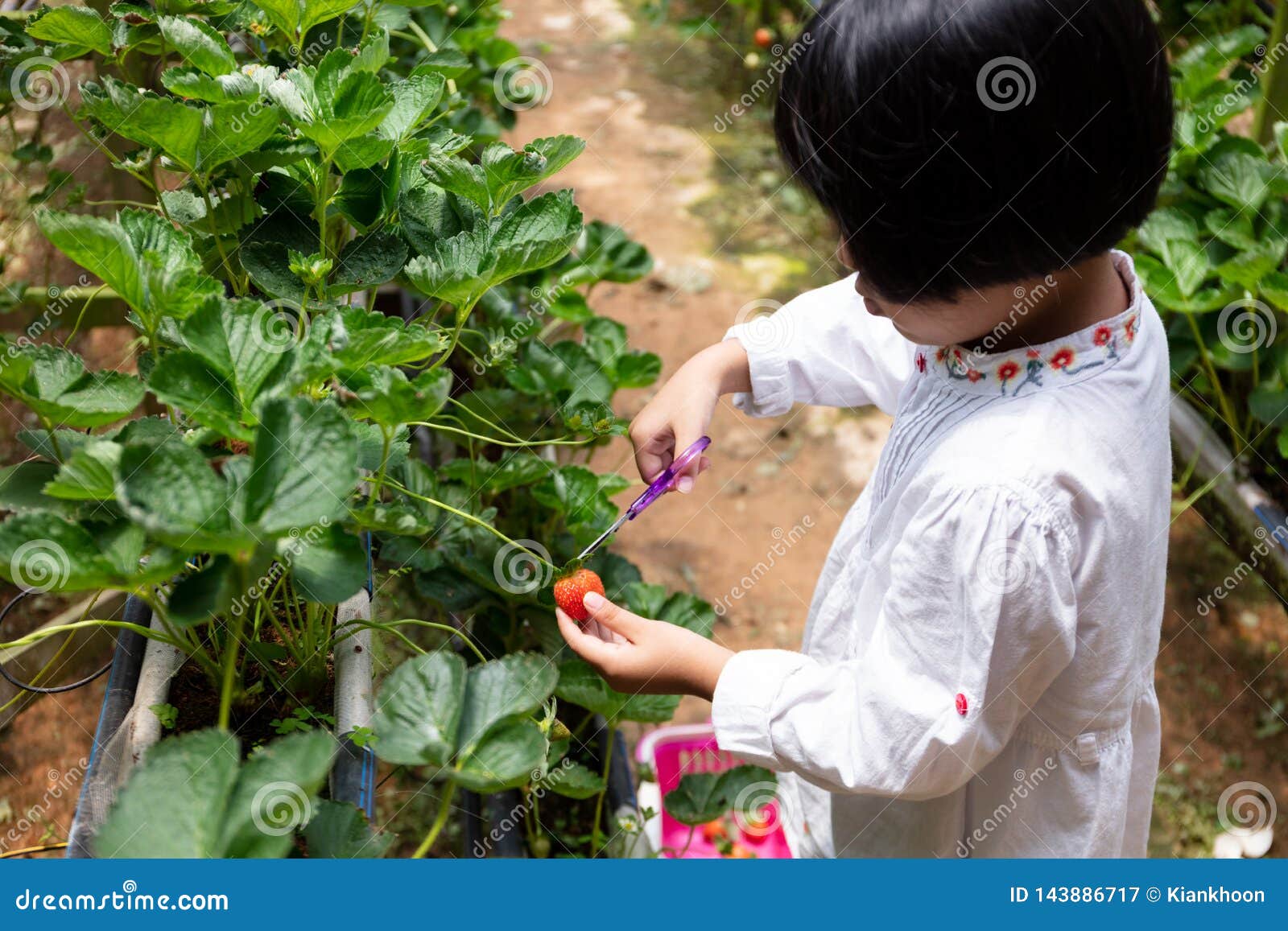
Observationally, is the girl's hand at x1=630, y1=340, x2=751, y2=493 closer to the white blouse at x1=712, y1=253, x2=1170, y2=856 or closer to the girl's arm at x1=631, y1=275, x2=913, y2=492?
the girl's arm at x1=631, y1=275, x2=913, y2=492

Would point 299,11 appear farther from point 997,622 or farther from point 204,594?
point 997,622

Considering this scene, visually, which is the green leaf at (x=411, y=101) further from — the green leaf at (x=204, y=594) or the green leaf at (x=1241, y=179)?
the green leaf at (x=1241, y=179)

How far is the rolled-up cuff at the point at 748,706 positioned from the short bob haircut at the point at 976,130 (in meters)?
0.31

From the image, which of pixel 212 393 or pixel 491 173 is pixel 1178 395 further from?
pixel 212 393

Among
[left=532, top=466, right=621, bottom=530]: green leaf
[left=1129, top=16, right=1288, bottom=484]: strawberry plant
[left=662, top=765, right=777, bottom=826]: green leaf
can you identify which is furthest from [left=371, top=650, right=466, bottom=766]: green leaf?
[left=1129, top=16, right=1288, bottom=484]: strawberry plant

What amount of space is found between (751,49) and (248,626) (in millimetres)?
3206

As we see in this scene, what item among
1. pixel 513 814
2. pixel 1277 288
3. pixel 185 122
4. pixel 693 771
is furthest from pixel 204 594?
pixel 1277 288

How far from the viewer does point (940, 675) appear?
0.81 m

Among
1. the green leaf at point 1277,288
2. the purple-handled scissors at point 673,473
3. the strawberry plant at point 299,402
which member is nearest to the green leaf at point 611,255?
the strawberry plant at point 299,402

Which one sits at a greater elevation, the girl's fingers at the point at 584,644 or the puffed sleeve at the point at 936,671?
the puffed sleeve at the point at 936,671

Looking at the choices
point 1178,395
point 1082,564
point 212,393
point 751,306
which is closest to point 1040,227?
point 1082,564

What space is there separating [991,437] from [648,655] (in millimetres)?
308

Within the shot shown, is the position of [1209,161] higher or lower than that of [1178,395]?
higher

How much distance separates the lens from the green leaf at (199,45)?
2.62 feet
